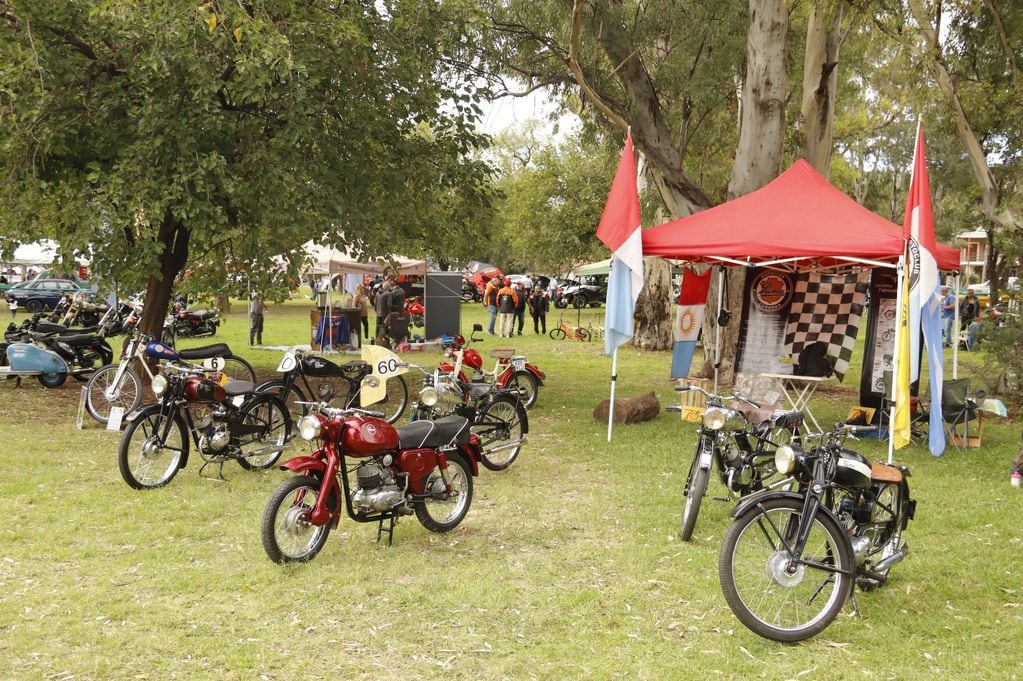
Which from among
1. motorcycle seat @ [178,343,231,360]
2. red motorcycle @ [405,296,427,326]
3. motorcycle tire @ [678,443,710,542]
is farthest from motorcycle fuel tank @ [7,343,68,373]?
red motorcycle @ [405,296,427,326]

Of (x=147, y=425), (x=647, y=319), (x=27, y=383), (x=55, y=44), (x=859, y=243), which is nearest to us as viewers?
(x=147, y=425)

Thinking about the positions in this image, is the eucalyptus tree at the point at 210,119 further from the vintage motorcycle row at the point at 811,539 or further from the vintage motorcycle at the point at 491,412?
the vintage motorcycle row at the point at 811,539

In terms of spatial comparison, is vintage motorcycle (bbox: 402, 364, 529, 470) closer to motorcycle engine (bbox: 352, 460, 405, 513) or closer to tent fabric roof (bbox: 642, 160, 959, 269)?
motorcycle engine (bbox: 352, 460, 405, 513)

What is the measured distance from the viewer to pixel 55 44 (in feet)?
33.4

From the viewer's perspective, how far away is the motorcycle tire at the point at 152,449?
7434 millimetres

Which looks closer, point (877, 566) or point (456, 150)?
point (877, 566)

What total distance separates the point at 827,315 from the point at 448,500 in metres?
7.49

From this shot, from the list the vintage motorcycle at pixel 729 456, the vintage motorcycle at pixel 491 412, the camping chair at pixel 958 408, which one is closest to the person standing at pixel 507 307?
the camping chair at pixel 958 408

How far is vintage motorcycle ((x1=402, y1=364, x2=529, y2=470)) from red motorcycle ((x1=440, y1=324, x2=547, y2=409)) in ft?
0.78

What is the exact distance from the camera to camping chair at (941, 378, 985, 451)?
9891 mm

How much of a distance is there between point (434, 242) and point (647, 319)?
9.27 m

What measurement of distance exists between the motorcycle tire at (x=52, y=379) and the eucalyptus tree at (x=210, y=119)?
2314mm

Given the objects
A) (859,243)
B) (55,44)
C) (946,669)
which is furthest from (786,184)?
(55,44)

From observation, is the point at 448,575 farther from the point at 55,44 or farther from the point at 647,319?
the point at 647,319
